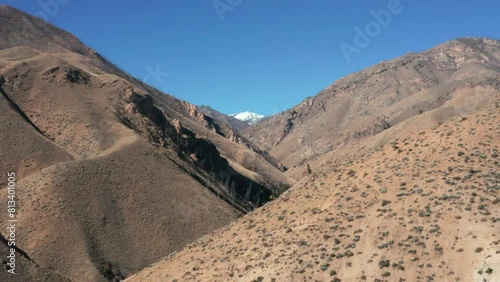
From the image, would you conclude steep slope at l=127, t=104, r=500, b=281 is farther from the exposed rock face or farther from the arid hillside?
the exposed rock face

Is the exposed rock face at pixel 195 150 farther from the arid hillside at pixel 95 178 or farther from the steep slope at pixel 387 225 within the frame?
the steep slope at pixel 387 225

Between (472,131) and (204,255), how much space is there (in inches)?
1090

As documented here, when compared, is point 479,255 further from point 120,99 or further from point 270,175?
point 270,175

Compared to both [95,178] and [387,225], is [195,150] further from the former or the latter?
[387,225]

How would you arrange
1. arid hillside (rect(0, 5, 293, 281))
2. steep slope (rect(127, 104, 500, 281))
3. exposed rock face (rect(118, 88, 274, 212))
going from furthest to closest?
exposed rock face (rect(118, 88, 274, 212)) → arid hillside (rect(0, 5, 293, 281)) → steep slope (rect(127, 104, 500, 281))

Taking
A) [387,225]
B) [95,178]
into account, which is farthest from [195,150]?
[387,225]

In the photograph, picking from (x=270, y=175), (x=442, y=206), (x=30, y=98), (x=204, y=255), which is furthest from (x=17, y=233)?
(x=270, y=175)

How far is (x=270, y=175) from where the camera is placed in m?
176

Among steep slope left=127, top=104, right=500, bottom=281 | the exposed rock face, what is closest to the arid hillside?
the exposed rock face

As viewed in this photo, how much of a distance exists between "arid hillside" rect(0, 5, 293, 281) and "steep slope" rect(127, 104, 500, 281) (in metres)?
21.7

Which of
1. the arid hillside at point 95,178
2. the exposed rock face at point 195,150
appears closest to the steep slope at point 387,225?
the arid hillside at point 95,178

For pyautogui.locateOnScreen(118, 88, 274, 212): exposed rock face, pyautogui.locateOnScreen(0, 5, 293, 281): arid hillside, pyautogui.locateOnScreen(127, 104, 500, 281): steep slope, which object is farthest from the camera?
pyautogui.locateOnScreen(118, 88, 274, 212): exposed rock face

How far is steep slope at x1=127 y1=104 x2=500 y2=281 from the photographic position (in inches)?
1147

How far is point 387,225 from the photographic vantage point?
3262 centimetres
